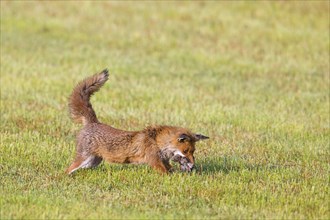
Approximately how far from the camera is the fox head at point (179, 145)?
1005 centimetres

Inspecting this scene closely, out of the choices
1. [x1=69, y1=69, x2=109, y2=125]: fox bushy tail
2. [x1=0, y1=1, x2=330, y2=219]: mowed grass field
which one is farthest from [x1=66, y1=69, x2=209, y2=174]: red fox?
[x1=0, y1=1, x2=330, y2=219]: mowed grass field

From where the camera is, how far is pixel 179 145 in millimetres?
10094

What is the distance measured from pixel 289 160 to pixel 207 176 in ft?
7.48

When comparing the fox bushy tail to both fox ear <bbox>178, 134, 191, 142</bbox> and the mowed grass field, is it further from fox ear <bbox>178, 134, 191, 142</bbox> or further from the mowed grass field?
fox ear <bbox>178, 134, 191, 142</bbox>

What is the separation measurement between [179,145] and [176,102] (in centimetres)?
748

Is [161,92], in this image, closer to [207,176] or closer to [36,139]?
[36,139]

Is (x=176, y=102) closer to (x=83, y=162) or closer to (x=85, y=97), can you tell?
(x=85, y=97)

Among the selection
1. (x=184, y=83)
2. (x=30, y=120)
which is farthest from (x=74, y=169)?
(x=184, y=83)

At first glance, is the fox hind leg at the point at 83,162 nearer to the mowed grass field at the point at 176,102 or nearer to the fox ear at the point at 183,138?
the mowed grass field at the point at 176,102

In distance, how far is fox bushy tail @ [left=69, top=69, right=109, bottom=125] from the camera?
35.8 ft

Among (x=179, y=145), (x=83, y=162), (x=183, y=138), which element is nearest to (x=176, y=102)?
(x=83, y=162)

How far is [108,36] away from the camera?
26.9 meters

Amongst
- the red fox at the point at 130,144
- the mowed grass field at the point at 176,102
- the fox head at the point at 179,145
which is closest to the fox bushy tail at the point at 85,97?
the red fox at the point at 130,144

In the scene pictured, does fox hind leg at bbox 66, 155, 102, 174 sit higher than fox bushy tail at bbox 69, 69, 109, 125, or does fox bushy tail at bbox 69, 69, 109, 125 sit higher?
fox bushy tail at bbox 69, 69, 109, 125
